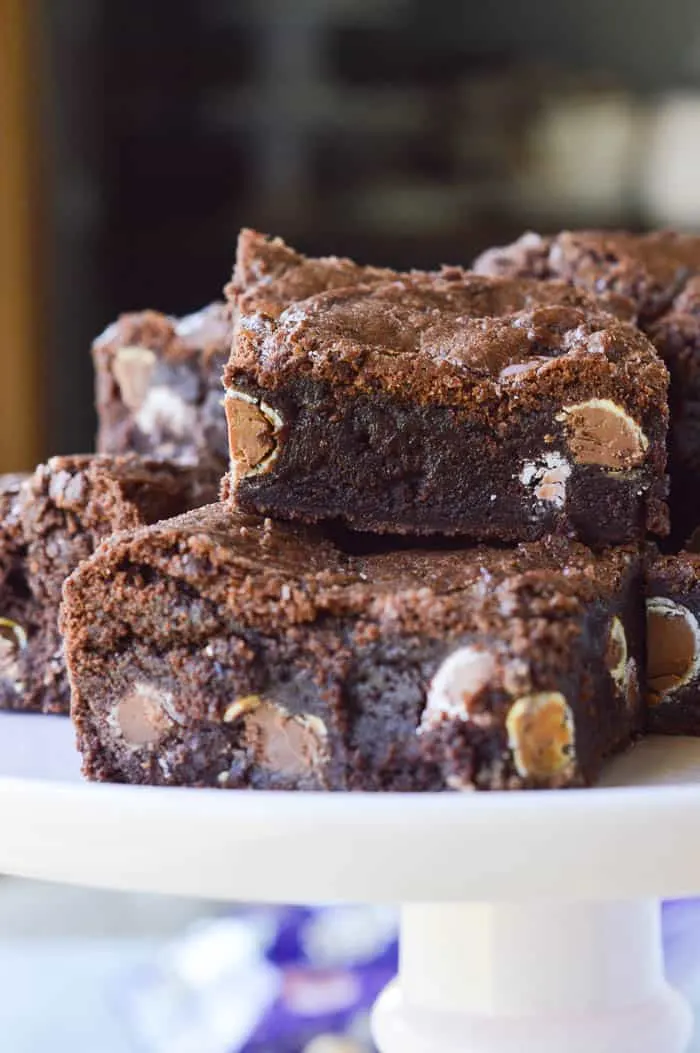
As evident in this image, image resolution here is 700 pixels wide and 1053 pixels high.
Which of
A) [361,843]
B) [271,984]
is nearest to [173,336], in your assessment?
[361,843]

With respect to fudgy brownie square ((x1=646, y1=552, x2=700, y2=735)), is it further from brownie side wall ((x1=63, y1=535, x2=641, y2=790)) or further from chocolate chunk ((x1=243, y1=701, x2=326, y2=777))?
chocolate chunk ((x1=243, y1=701, x2=326, y2=777))

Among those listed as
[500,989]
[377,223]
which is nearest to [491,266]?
[500,989]

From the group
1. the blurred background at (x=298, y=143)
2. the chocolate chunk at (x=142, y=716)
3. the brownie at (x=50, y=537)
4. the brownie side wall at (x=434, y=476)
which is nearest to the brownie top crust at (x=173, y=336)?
the brownie at (x=50, y=537)

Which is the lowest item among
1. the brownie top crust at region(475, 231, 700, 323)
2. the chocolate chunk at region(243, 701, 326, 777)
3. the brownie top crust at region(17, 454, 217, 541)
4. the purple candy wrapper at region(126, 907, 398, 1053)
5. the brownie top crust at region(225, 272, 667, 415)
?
the purple candy wrapper at region(126, 907, 398, 1053)

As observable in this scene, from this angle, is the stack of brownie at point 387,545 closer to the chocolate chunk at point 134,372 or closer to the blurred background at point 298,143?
the chocolate chunk at point 134,372

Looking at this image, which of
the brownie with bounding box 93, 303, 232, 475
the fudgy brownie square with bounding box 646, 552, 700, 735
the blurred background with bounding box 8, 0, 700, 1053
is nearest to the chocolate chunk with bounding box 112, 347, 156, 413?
the brownie with bounding box 93, 303, 232, 475

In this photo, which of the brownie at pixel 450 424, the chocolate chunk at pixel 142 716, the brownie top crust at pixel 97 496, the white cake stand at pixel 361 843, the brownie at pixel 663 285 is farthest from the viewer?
the brownie at pixel 663 285

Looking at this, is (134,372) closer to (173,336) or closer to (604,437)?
(173,336)
